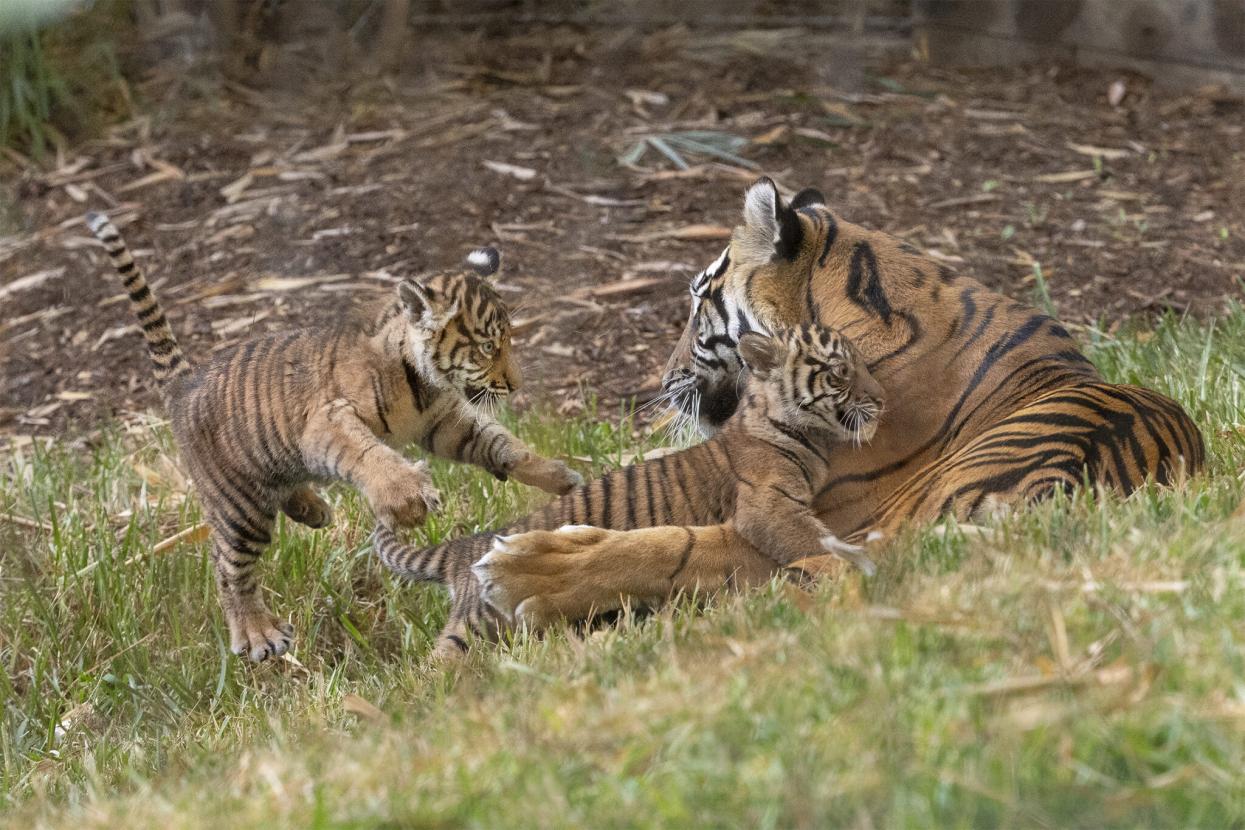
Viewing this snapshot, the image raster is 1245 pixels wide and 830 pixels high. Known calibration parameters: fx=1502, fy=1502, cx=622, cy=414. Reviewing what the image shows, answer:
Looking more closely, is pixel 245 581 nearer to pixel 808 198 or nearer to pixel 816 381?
pixel 816 381

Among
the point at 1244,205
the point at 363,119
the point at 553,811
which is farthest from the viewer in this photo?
the point at 363,119

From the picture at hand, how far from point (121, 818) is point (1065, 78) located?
7.30 m

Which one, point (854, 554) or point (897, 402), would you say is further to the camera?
Result: point (897, 402)

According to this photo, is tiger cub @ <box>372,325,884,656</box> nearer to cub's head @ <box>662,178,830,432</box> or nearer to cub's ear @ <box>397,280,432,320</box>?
cub's head @ <box>662,178,830,432</box>

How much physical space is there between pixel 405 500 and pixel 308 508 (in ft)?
3.60

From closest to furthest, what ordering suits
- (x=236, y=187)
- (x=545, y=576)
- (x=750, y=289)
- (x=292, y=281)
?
(x=545, y=576) → (x=750, y=289) → (x=292, y=281) → (x=236, y=187)

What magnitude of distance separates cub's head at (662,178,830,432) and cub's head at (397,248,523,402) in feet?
1.98

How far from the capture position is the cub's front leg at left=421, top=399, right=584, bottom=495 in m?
4.10

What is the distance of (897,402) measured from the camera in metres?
3.79

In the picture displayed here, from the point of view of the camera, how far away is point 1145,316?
6.07m

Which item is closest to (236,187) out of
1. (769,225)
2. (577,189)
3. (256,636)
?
(577,189)

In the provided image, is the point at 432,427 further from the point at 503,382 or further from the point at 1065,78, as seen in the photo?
the point at 1065,78

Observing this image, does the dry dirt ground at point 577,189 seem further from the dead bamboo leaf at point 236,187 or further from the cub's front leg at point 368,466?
the cub's front leg at point 368,466

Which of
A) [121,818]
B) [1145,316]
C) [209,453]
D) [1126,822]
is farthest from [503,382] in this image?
[1145,316]
